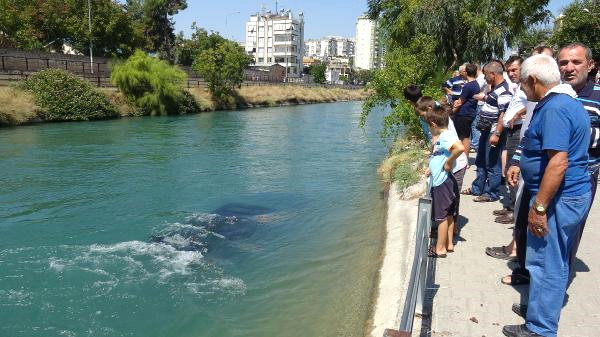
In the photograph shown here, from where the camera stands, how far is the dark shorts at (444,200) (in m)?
4.94

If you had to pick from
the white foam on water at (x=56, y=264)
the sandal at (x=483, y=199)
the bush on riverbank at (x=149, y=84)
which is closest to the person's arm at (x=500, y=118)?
the sandal at (x=483, y=199)

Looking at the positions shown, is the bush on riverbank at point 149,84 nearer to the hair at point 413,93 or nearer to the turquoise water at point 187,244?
the turquoise water at point 187,244

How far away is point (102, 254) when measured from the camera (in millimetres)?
6922

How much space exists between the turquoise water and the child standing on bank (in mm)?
1031

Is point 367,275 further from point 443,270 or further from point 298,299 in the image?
point 443,270

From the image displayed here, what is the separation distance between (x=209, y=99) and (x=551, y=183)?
39.6 m

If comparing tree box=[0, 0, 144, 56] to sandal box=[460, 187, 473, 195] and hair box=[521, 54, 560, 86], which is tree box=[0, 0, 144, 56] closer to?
sandal box=[460, 187, 473, 195]

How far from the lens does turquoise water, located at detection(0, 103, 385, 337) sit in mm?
5211

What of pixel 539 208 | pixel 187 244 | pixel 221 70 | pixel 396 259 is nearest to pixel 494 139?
pixel 396 259

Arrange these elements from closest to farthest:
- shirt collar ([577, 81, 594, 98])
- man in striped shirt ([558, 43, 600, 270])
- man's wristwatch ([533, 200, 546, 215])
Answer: man's wristwatch ([533, 200, 546, 215]) → man in striped shirt ([558, 43, 600, 270]) → shirt collar ([577, 81, 594, 98])

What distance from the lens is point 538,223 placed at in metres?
3.25

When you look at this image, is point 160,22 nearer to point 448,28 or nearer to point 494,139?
point 448,28

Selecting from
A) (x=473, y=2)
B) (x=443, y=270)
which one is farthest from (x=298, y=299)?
(x=473, y=2)

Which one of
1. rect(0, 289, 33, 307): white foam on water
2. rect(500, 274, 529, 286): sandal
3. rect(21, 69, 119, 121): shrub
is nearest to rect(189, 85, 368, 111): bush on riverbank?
rect(21, 69, 119, 121): shrub
